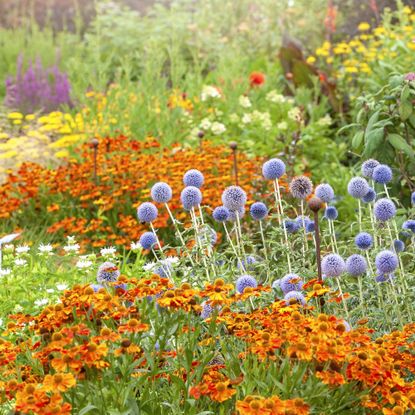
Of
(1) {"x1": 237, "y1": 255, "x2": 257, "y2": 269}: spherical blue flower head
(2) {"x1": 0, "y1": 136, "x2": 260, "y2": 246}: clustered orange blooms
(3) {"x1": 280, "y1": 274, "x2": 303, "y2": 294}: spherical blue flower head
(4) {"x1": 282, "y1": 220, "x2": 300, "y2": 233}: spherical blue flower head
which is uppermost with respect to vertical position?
(3) {"x1": 280, "y1": 274, "x2": 303, "y2": 294}: spherical blue flower head

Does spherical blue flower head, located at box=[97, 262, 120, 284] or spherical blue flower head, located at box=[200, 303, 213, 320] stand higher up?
spherical blue flower head, located at box=[97, 262, 120, 284]

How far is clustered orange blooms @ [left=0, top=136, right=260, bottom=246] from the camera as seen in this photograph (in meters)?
5.55

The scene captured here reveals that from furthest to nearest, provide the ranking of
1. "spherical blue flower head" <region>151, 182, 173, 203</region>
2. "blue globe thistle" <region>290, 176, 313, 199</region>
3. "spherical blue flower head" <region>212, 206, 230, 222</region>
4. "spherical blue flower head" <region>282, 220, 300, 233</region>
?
"spherical blue flower head" <region>282, 220, 300, 233</region>, "spherical blue flower head" <region>212, 206, 230, 222</region>, "spherical blue flower head" <region>151, 182, 173, 203</region>, "blue globe thistle" <region>290, 176, 313, 199</region>

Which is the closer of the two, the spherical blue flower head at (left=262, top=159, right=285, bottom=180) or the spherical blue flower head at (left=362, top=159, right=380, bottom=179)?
the spherical blue flower head at (left=262, top=159, right=285, bottom=180)

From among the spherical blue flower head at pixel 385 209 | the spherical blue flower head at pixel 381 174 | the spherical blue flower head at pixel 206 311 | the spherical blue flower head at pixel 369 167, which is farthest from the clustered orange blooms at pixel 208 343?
the spherical blue flower head at pixel 369 167

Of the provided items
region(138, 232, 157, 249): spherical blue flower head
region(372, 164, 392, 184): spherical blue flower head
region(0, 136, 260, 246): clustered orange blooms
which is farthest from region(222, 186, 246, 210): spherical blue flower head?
region(0, 136, 260, 246): clustered orange blooms

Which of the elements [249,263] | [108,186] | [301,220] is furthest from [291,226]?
[108,186]

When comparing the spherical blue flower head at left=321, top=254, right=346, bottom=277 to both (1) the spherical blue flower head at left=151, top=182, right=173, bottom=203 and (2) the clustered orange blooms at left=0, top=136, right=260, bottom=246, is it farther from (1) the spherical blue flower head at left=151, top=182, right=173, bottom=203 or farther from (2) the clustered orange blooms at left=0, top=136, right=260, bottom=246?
(2) the clustered orange blooms at left=0, top=136, right=260, bottom=246

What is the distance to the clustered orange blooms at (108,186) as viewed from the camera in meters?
5.55

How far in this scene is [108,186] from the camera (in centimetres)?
575

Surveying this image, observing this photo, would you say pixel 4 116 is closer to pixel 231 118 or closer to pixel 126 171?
pixel 231 118

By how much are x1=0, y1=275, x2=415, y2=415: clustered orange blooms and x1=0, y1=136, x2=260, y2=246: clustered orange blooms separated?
283 centimetres

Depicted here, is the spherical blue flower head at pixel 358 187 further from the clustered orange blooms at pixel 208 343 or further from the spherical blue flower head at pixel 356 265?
the clustered orange blooms at pixel 208 343

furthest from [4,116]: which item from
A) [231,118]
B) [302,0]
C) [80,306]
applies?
[80,306]
